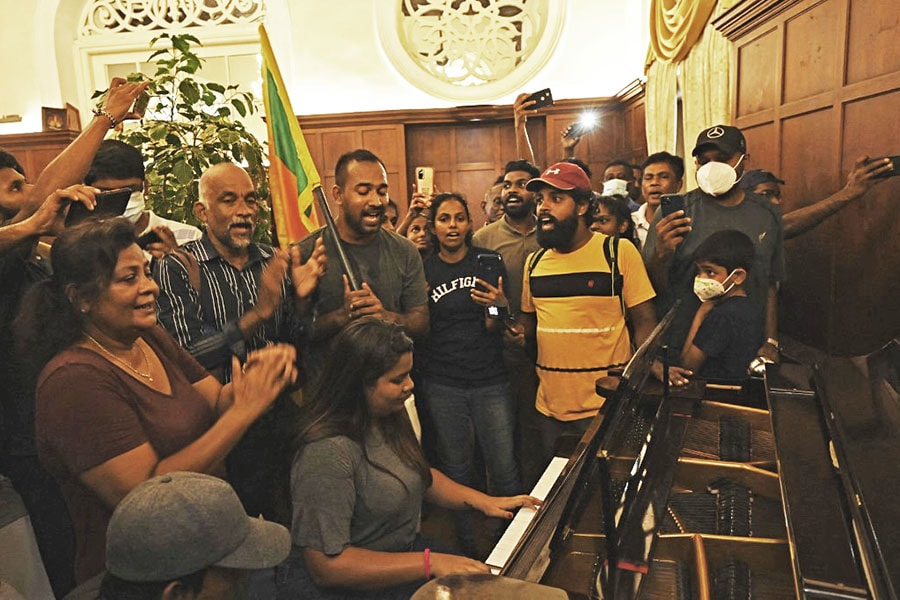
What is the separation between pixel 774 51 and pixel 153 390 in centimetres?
386

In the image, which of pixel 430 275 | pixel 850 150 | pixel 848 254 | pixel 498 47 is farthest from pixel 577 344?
pixel 498 47

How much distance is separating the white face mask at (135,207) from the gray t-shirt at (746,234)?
7.70 feet

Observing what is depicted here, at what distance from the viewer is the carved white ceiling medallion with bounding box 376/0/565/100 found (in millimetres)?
8562

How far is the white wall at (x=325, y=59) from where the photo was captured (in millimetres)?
8312

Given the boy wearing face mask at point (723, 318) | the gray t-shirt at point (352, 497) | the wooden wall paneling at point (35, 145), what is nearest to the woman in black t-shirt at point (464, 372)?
the boy wearing face mask at point (723, 318)

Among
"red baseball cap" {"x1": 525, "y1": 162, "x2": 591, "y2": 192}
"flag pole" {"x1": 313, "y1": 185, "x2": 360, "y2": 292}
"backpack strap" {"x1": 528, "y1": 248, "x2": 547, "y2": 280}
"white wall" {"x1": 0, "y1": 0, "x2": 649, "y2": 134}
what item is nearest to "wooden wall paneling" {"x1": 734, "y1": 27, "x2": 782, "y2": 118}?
Result: "red baseball cap" {"x1": 525, "y1": 162, "x2": 591, "y2": 192}

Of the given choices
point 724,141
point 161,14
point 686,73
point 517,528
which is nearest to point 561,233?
point 724,141

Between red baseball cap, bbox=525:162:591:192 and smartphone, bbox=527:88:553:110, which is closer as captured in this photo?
red baseball cap, bbox=525:162:591:192

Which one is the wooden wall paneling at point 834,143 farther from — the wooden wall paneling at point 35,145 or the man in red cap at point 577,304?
the wooden wall paneling at point 35,145

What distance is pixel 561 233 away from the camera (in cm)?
271

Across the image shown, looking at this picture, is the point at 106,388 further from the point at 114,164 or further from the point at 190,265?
the point at 114,164

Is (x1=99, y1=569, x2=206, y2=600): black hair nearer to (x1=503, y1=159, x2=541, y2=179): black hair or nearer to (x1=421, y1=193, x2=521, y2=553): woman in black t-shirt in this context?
(x1=421, y1=193, x2=521, y2=553): woman in black t-shirt

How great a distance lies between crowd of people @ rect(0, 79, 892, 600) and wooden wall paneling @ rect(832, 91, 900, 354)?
0.20 m

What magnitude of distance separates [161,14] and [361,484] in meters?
9.42
